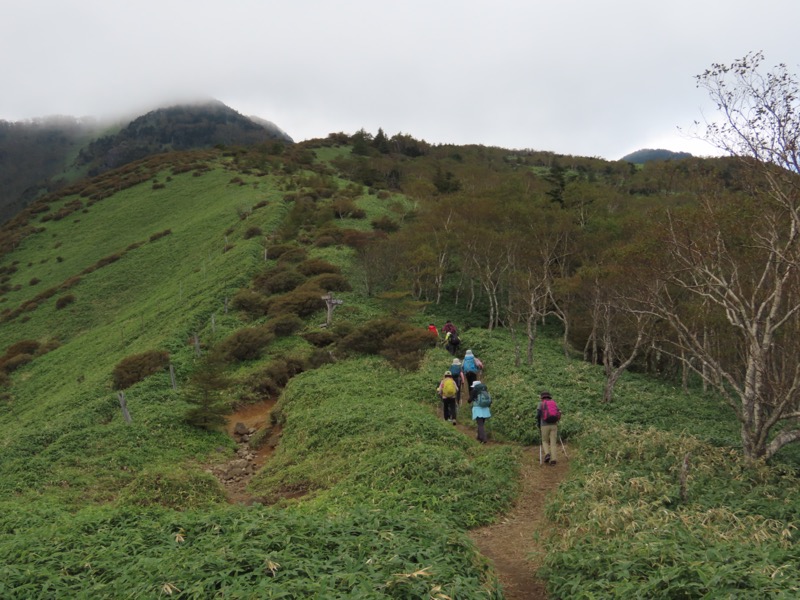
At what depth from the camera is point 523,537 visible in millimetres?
9430

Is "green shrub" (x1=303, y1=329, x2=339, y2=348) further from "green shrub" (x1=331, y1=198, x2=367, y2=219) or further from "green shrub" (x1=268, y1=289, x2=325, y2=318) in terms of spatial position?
"green shrub" (x1=331, y1=198, x2=367, y2=219)

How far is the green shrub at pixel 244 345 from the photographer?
25.1 m

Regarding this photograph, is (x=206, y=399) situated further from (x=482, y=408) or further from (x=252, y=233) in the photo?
(x=252, y=233)

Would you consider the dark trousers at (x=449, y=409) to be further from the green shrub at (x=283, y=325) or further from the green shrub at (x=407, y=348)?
the green shrub at (x=283, y=325)

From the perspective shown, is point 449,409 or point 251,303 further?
point 251,303

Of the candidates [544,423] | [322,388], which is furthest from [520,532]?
[322,388]

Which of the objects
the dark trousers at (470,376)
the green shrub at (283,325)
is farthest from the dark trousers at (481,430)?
the green shrub at (283,325)

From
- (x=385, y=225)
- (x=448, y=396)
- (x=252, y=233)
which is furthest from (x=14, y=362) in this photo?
(x=448, y=396)

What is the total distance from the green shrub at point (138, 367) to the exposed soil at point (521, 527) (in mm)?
9916

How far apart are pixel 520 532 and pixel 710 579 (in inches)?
176

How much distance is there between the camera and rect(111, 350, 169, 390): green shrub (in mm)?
23859

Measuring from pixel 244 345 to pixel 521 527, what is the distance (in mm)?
18499

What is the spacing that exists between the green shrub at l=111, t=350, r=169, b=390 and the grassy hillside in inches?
23.4

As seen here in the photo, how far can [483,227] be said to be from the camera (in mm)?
35812
